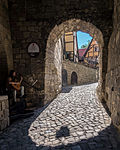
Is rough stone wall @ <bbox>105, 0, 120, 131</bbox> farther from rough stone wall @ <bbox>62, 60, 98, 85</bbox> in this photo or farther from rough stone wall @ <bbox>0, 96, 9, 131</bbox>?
rough stone wall @ <bbox>62, 60, 98, 85</bbox>

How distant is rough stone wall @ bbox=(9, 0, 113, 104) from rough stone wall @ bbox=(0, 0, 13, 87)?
232 mm

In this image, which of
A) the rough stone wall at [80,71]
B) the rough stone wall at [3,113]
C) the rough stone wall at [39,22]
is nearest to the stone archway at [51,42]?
the rough stone wall at [39,22]

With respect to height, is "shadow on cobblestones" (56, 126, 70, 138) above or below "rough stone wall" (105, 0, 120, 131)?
below

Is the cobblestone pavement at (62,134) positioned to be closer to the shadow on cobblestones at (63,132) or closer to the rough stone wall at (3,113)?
the shadow on cobblestones at (63,132)

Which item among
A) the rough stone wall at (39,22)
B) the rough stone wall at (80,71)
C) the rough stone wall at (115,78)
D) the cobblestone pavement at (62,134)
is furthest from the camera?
the rough stone wall at (80,71)

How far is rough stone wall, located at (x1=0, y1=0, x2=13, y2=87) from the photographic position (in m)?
4.11

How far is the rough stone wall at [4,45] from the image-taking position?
13.5 feet

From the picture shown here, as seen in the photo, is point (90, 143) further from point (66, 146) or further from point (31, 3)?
point (31, 3)

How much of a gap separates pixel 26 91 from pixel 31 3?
4.03m

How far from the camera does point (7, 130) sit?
2615 millimetres

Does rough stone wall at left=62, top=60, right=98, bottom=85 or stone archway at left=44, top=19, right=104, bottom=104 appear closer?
stone archway at left=44, top=19, right=104, bottom=104

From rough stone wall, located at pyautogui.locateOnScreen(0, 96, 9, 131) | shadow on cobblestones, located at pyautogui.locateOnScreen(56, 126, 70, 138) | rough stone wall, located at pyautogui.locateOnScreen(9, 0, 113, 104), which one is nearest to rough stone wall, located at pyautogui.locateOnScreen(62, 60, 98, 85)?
rough stone wall, located at pyautogui.locateOnScreen(9, 0, 113, 104)

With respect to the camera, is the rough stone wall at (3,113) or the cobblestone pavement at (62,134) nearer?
the cobblestone pavement at (62,134)

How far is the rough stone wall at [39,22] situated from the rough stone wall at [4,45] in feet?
0.76
